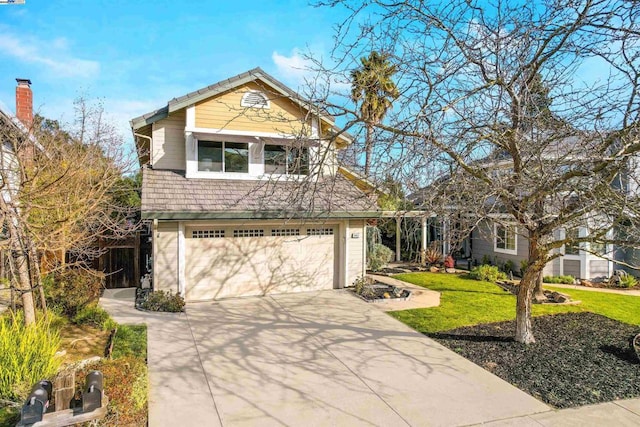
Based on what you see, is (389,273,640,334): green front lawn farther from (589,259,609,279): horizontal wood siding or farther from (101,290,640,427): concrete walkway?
(589,259,609,279): horizontal wood siding

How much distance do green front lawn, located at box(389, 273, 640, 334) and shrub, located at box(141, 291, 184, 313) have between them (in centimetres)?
550

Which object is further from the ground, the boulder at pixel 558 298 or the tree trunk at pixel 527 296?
the tree trunk at pixel 527 296

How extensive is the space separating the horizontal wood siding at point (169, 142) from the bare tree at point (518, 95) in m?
7.68

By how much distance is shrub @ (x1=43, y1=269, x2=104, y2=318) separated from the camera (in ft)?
26.8

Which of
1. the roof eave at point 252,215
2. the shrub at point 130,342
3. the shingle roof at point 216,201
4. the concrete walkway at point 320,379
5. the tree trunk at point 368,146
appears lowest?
the concrete walkway at point 320,379

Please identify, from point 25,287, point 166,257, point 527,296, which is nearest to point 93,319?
point 25,287

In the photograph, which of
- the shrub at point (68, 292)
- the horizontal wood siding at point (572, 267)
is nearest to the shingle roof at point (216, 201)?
the shrub at point (68, 292)

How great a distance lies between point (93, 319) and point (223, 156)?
604 cm

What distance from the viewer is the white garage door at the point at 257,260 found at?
1097 cm

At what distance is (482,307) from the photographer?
10453mm

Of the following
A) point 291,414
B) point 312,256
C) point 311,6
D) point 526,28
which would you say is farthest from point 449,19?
point 312,256

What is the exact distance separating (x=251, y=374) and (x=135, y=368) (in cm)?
169

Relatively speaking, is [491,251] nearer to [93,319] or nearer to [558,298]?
[558,298]

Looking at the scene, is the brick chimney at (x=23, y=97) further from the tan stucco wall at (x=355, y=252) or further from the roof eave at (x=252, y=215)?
the tan stucco wall at (x=355, y=252)
